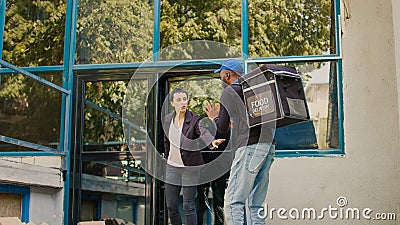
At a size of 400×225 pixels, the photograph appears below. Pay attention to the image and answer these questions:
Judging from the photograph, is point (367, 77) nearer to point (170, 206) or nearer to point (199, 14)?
point (199, 14)

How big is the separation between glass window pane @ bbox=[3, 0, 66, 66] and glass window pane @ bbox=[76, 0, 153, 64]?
0.68 ft

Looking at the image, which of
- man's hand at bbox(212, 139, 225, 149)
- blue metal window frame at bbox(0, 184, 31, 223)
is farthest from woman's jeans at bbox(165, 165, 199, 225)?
blue metal window frame at bbox(0, 184, 31, 223)

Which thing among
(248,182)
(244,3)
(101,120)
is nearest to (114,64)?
(101,120)

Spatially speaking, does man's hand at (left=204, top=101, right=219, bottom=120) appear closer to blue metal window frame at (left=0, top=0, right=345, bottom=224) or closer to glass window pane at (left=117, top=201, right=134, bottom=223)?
blue metal window frame at (left=0, top=0, right=345, bottom=224)

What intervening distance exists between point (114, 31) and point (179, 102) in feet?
3.31

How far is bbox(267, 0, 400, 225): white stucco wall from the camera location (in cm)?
545

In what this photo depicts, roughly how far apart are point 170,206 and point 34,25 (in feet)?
7.42

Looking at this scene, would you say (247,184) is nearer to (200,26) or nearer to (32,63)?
(200,26)

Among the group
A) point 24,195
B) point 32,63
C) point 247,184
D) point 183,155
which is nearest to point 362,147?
point 183,155

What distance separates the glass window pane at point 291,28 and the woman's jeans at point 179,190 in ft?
4.01

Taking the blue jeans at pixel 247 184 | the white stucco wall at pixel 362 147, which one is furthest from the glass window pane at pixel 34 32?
the blue jeans at pixel 247 184

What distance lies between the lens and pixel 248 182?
14.3 ft

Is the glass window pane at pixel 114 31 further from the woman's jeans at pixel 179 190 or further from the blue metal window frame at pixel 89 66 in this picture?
the woman's jeans at pixel 179 190

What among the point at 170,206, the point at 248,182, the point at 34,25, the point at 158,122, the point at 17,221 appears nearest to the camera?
the point at 248,182
